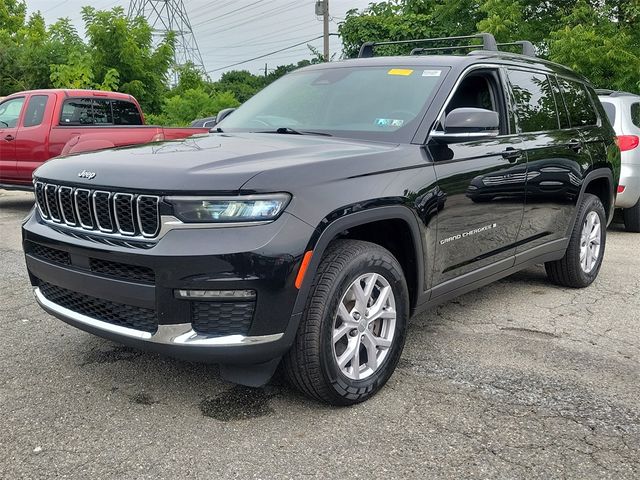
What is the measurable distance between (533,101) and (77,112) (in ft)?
23.6

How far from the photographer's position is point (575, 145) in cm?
507

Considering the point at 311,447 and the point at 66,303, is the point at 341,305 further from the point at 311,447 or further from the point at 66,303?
the point at 66,303

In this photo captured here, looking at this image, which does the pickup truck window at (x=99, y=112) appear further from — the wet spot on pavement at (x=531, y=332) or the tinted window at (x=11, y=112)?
the wet spot on pavement at (x=531, y=332)

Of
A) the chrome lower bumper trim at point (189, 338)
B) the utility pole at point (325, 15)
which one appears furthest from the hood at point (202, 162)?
the utility pole at point (325, 15)

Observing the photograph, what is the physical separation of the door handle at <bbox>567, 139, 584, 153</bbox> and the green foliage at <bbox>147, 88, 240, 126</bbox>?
13295 millimetres

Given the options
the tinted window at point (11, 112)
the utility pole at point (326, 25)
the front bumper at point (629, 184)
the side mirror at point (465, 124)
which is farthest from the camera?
the utility pole at point (326, 25)

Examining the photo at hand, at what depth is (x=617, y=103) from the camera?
306 inches

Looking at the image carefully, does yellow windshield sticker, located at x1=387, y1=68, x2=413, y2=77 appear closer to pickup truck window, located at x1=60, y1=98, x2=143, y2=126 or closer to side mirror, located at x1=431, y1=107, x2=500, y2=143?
side mirror, located at x1=431, y1=107, x2=500, y2=143

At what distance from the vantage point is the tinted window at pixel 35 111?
31.0 ft

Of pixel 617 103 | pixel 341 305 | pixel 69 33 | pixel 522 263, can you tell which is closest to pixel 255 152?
pixel 341 305

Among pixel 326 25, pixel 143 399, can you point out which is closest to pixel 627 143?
pixel 143 399

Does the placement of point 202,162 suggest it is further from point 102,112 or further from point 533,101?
point 102,112

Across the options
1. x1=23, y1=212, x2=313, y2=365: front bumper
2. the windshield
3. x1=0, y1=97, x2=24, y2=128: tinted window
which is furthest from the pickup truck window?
x1=23, y1=212, x2=313, y2=365: front bumper

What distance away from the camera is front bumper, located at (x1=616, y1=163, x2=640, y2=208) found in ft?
24.7
